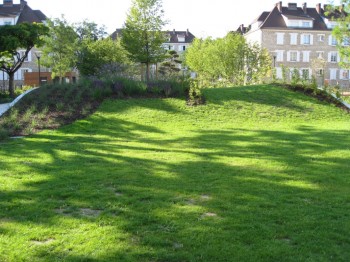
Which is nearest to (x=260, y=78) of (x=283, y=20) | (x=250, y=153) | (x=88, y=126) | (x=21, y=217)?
(x=88, y=126)

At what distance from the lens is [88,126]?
11547 mm

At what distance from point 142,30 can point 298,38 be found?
31.6m

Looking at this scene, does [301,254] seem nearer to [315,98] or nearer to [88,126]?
[88,126]

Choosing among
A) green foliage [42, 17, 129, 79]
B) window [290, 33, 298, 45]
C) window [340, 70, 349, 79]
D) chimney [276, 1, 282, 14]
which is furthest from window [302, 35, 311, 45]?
green foliage [42, 17, 129, 79]

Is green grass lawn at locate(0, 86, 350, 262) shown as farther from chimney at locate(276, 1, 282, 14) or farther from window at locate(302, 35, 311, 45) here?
chimney at locate(276, 1, 282, 14)

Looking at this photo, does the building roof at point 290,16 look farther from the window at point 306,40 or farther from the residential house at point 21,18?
the residential house at point 21,18

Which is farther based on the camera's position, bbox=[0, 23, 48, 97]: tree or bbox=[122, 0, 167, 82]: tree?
bbox=[122, 0, 167, 82]: tree

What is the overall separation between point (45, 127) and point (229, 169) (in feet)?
22.2

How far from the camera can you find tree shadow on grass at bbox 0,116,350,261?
3.46 meters

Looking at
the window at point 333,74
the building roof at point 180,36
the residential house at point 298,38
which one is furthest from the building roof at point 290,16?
the building roof at point 180,36

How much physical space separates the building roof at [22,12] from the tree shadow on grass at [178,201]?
45730 millimetres

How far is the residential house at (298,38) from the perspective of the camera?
51.0 m

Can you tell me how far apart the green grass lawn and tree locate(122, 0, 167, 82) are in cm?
1703

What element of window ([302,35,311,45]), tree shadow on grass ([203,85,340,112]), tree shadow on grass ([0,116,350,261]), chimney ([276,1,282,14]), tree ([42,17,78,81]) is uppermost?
chimney ([276,1,282,14])
